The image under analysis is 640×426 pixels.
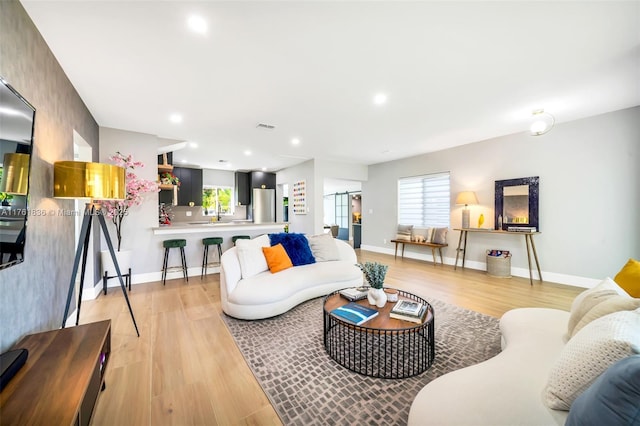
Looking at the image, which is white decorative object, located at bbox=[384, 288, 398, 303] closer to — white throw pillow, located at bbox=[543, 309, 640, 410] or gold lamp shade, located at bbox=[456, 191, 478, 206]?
white throw pillow, located at bbox=[543, 309, 640, 410]

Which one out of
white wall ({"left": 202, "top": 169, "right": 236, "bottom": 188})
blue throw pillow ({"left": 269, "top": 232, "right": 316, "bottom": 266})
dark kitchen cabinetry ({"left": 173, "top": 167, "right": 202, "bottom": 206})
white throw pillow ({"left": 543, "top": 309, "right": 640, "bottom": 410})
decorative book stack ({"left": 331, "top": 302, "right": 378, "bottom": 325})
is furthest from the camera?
white wall ({"left": 202, "top": 169, "right": 236, "bottom": 188})

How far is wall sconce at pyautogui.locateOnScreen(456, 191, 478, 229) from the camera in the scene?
4.84 metres

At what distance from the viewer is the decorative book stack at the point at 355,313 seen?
1891 mm

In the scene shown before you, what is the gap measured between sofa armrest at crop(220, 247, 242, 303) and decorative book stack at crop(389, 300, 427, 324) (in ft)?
5.67

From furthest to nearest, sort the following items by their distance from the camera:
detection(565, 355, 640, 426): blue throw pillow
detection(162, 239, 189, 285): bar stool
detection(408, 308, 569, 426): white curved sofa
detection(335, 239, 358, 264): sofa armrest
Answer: detection(162, 239, 189, 285): bar stool, detection(335, 239, 358, 264): sofa armrest, detection(408, 308, 569, 426): white curved sofa, detection(565, 355, 640, 426): blue throw pillow

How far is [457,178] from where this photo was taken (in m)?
5.32

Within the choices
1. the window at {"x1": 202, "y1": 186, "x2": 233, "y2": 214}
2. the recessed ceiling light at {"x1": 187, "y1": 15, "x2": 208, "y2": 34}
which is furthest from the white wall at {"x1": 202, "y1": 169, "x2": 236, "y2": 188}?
the recessed ceiling light at {"x1": 187, "y1": 15, "x2": 208, "y2": 34}

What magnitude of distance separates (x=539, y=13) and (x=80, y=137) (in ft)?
15.0

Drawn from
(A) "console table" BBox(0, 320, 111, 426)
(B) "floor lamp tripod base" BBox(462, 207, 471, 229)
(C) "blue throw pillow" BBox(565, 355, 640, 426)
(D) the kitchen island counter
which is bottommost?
(A) "console table" BBox(0, 320, 111, 426)

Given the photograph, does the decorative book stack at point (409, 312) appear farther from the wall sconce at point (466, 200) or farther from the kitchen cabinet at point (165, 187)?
the kitchen cabinet at point (165, 187)

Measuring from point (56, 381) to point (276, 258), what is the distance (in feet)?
7.02

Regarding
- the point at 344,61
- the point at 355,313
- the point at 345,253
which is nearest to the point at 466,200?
the point at 345,253

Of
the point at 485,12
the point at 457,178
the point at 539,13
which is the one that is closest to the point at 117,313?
the point at 485,12

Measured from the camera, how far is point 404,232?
628cm
